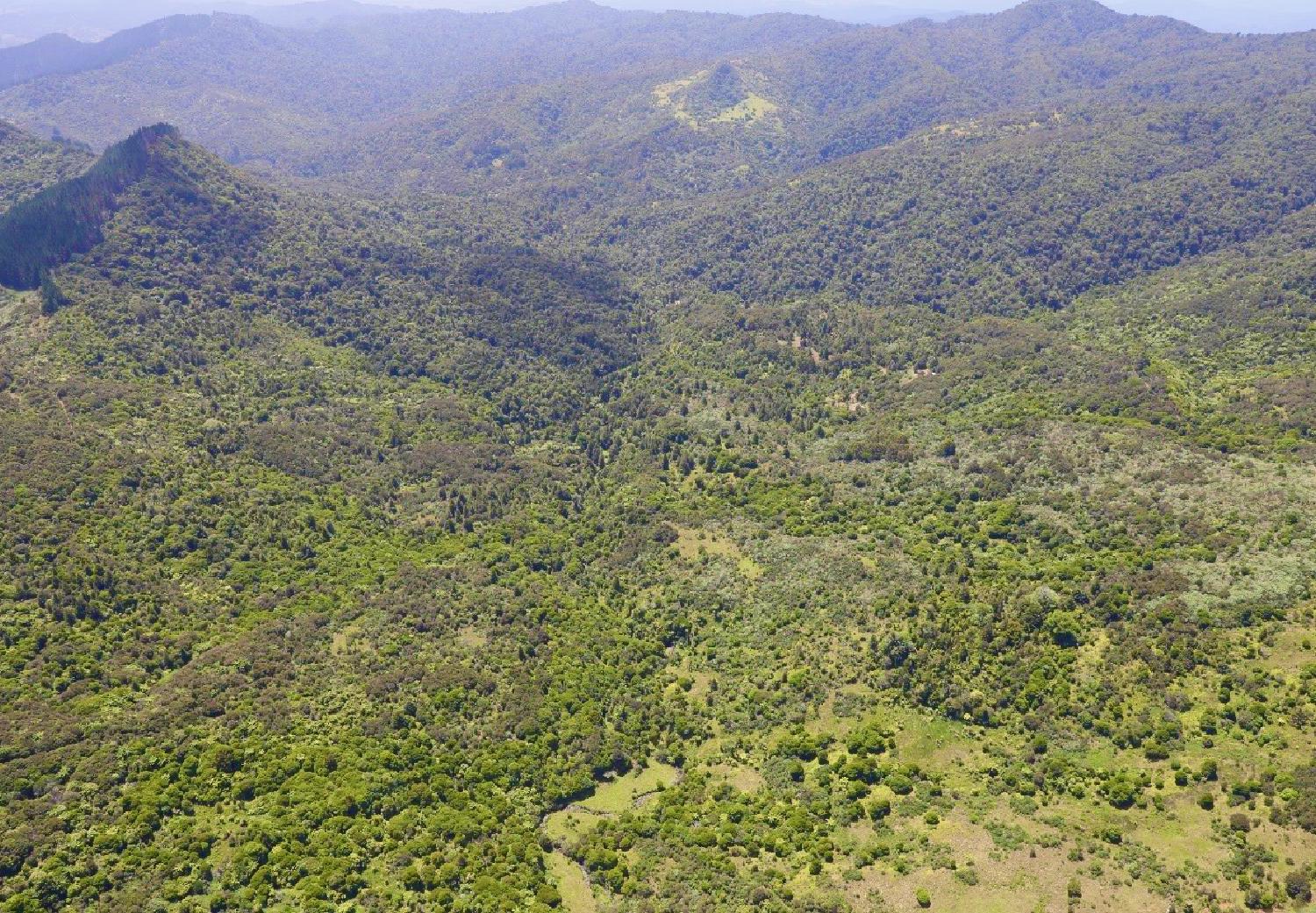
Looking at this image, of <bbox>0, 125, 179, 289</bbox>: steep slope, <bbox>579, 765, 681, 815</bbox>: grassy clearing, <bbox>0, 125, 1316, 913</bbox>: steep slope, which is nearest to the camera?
<bbox>0, 125, 1316, 913</bbox>: steep slope

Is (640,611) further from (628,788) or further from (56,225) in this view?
(56,225)

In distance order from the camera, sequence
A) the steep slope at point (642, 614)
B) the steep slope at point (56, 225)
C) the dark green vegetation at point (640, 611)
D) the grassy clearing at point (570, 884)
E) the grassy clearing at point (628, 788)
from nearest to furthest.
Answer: the dark green vegetation at point (640, 611) < the steep slope at point (642, 614) < the grassy clearing at point (570, 884) < the grassy clearing at point (628, 788) < the steep slope at point (56, 225)

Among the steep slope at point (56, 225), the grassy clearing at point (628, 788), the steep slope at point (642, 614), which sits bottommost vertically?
the grassy clearing at point (628, 788)

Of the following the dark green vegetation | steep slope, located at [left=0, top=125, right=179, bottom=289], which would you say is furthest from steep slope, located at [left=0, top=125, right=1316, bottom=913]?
steep slope, located at [left=0, top=125, right=179, bottom=289]

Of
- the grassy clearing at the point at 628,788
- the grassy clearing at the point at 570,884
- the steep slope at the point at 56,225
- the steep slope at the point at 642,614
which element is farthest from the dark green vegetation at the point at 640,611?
the steep slope at the point at 56,225

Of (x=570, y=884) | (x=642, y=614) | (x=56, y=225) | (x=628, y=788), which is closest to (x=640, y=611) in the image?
(x=642, y=614)

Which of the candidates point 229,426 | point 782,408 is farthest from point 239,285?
point 782,408

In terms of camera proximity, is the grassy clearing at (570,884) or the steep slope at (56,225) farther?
the steep slope at (56,225)

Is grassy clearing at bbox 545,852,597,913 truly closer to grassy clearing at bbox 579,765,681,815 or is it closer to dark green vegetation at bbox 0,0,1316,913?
dark green vegetation at bbox 0,0,1316,913

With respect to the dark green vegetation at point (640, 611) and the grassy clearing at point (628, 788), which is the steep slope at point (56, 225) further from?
the grassy clearing at point (628, 788)
